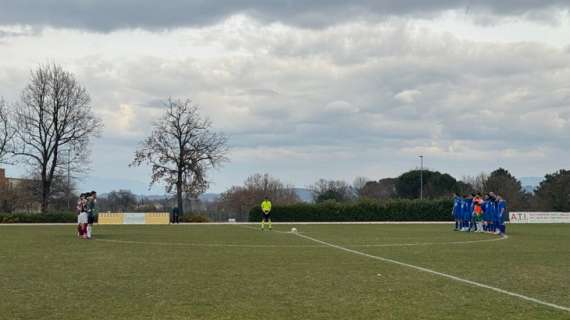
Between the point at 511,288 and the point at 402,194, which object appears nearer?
the point at 511,288

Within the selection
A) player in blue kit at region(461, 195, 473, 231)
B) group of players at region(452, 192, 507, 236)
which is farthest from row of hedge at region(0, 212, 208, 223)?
player in blue kit at region(461, 195, 473, 231)

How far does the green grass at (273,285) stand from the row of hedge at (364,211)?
3876 centimetres

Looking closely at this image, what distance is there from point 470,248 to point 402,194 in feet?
274

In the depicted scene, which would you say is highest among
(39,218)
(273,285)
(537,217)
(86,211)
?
(86,211)

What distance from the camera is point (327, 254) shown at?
18.2 metres

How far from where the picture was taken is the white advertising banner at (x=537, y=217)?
53.6 metres

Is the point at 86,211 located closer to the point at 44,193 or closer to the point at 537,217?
the point at 44,193

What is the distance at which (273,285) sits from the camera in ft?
37.3

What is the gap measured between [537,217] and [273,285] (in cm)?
4824

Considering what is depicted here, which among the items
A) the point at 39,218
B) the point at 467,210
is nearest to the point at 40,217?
the point at 39,218

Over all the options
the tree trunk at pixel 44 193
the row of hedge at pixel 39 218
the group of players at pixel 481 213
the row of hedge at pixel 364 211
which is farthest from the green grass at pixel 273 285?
the tree trunk at pixel 44 193

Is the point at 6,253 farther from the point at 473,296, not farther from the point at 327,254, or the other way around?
the point at 473,296

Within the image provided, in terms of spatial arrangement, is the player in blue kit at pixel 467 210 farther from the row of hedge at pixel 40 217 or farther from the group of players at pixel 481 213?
the row of hedge at pixel 40 217

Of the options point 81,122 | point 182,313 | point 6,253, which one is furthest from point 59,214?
point 182,313
